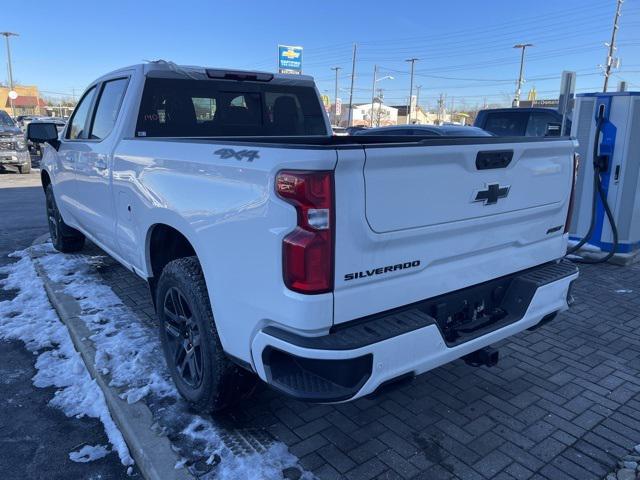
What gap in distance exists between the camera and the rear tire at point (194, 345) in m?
2.72

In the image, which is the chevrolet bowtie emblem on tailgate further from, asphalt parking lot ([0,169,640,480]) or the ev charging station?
the ev charging station

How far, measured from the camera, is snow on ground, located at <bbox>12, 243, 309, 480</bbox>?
2.60 metres

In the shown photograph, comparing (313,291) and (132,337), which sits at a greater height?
(313,291)

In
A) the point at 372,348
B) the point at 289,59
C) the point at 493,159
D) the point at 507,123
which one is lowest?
the point at 372,348

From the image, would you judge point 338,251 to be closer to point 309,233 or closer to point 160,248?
point 309,233

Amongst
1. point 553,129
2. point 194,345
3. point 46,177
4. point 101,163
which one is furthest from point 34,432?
point 553,129

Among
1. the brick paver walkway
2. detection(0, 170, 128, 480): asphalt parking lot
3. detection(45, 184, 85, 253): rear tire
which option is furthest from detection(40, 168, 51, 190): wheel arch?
the brick paver walkway

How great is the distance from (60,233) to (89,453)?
4.11 meters

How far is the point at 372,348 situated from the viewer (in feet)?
7.02

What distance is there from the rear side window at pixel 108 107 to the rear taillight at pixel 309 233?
8.58 feet

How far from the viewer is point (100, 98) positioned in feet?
15.3

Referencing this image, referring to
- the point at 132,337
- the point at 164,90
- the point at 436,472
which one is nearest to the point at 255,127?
the point at 164,90

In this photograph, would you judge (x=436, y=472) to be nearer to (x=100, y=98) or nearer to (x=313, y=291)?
(x=313, y=291)

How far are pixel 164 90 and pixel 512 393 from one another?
3340 millimetres
